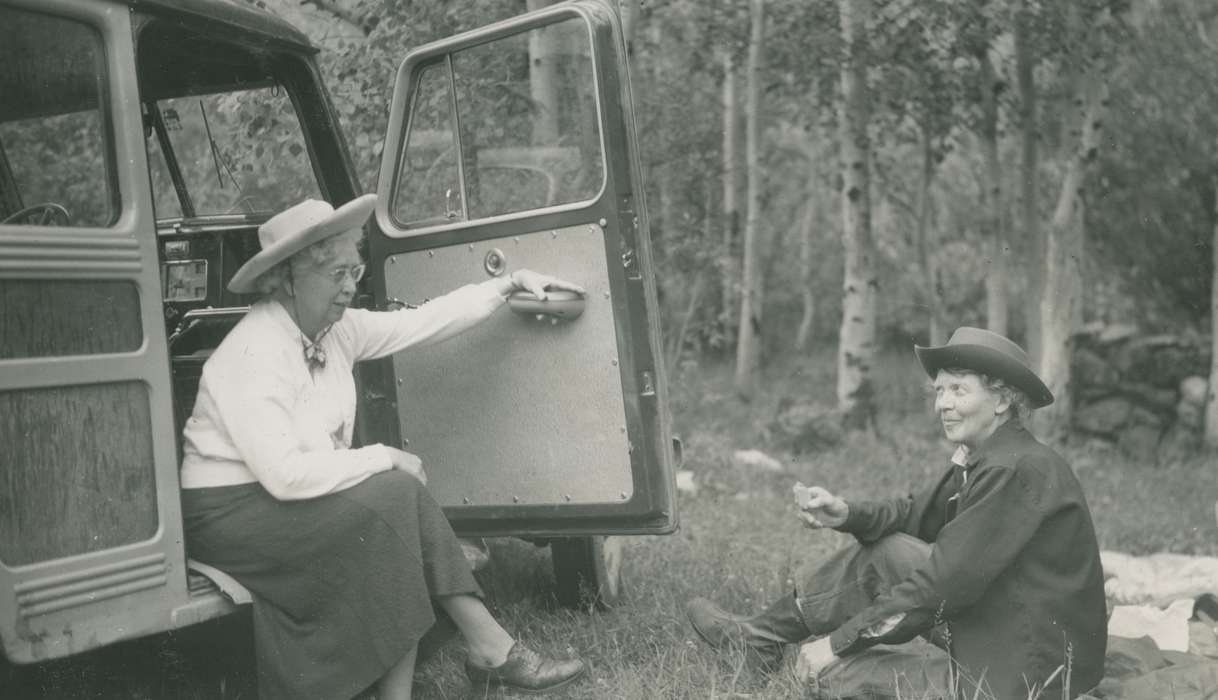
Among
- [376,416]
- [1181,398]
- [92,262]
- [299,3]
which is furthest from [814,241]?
[92,262]

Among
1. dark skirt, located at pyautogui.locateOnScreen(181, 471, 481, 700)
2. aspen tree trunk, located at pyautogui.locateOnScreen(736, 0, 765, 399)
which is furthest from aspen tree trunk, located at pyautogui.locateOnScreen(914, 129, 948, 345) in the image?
dark skirt, located at pyautogui.locateOnScreen(181, 471, 481, 700)

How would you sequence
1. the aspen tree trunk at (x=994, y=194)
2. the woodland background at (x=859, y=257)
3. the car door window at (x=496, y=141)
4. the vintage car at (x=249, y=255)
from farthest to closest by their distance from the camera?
the aspen tree trunk at (x=994, y=194) → the woodland background at (x=859, y=257) → the car door window at (x=496, y=141) → the vintage car at (x=249, y=255)

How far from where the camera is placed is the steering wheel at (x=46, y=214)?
3.20 meters

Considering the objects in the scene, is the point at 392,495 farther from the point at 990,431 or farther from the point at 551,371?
the point at 990,431

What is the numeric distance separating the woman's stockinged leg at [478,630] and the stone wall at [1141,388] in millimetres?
7067

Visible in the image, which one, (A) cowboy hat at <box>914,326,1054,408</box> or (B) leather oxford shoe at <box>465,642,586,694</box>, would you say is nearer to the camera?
(A) cowboy hat at <box>914,326,1054,408</box>

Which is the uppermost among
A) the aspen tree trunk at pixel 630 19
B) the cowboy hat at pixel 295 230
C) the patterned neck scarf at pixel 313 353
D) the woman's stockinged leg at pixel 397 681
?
the aspen tree trunk at pixel 630 19

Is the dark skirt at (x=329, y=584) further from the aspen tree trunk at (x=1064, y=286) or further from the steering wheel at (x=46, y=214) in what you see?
the aspen tree trunk at (x=1064, y=286)

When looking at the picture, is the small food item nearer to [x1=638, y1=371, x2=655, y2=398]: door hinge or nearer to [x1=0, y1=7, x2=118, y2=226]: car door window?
[x1=638, y1=371, x2=655, y2=398]: door hinge

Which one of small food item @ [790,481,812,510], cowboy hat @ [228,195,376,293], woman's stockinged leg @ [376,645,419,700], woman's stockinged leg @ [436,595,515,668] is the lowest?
woman's stockinged leg @ [376,645,419,700]

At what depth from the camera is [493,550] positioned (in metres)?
5.30

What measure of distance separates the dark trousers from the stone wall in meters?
6.44

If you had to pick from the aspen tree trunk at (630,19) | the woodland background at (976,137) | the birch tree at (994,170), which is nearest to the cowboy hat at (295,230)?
the woodland background at (976,137)

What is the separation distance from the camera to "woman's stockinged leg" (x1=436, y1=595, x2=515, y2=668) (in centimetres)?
351
